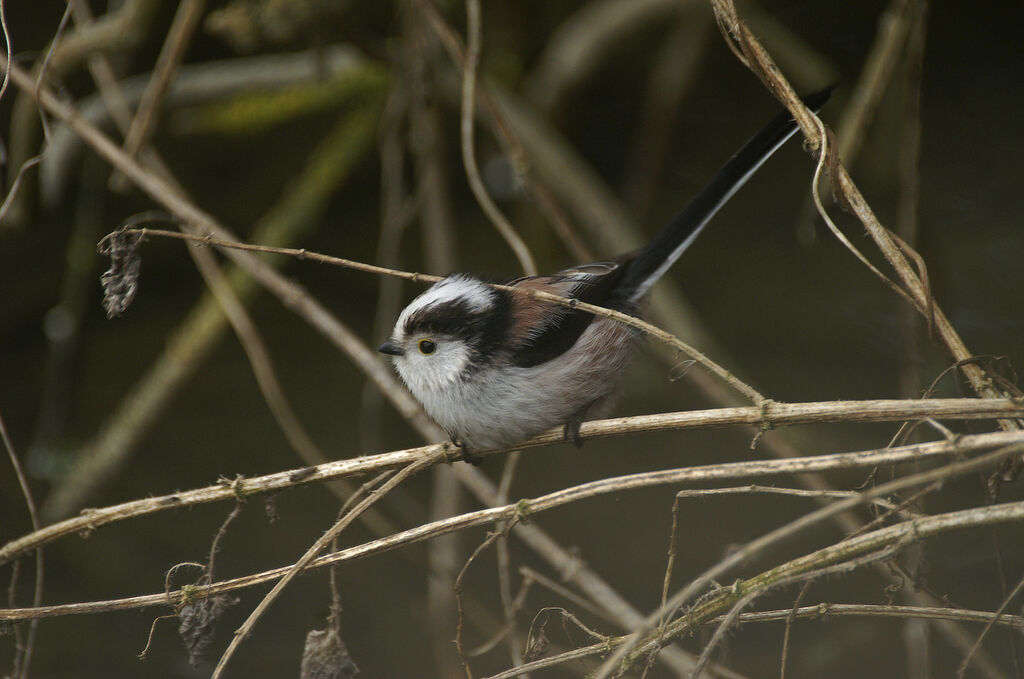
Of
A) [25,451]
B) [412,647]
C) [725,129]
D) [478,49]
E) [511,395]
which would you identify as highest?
[478,49]

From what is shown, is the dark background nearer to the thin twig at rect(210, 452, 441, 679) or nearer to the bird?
the bird

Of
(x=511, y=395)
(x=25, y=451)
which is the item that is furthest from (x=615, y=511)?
(x=25, y=451)

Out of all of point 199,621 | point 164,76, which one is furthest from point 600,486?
point 164,76

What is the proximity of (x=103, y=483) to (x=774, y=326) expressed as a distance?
353cm

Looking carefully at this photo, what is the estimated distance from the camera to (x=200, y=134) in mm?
4934

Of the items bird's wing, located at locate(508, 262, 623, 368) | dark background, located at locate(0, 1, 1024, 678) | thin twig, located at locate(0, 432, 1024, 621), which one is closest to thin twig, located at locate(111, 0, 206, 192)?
dark background, located at locate(0, 1, 1024, 678)

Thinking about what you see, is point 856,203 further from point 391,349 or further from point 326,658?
point 326,658

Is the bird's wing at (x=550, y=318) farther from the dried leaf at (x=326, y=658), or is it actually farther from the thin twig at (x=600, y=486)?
the dried leaf at (x=326, y=658)

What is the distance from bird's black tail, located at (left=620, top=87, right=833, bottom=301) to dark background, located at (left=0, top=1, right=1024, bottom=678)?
116 centimetres

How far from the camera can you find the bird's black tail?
2.48 metres

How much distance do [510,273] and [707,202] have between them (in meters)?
2.20

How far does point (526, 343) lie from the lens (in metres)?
2.62

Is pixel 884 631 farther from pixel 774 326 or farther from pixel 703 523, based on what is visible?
pixel 774 326

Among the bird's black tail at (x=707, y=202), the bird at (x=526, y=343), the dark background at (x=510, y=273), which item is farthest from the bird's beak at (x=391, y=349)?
the dark background at (x=510, y=273)
